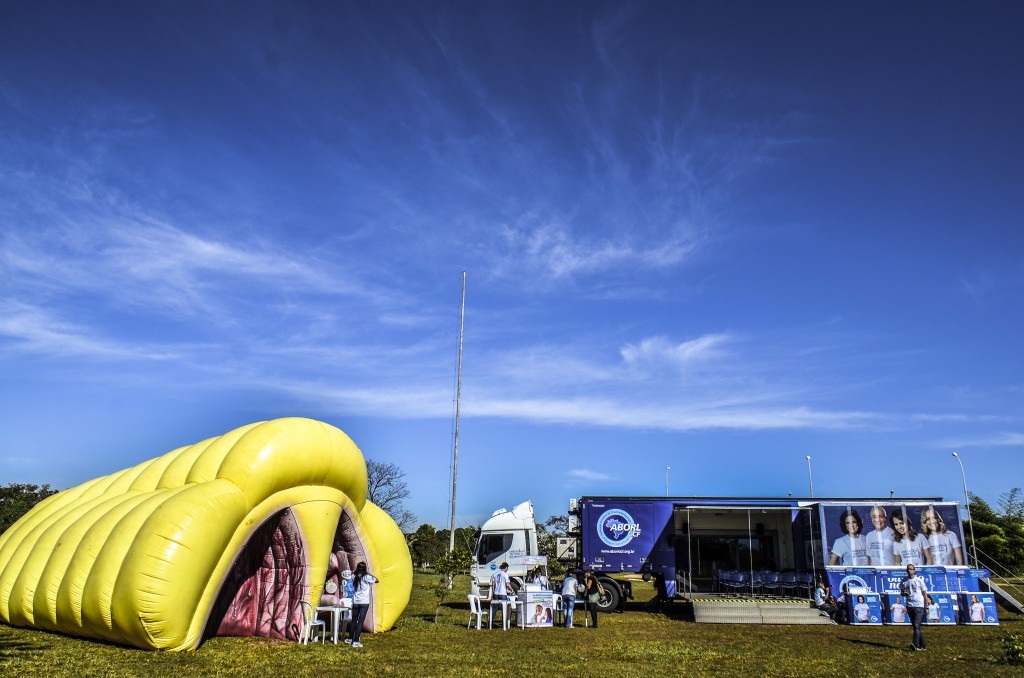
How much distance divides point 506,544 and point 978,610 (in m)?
12.7

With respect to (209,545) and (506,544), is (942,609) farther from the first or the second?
(209,545)

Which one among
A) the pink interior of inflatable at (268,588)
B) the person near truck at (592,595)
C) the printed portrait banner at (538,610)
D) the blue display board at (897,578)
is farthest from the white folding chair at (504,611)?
the blue display board at (897,578)

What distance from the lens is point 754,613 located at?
61.6ft

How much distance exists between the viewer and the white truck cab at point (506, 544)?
73.6ft

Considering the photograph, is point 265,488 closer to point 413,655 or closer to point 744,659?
point 413,655

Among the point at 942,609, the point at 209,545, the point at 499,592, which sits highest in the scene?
the point at 209,545

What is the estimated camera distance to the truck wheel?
819 inches

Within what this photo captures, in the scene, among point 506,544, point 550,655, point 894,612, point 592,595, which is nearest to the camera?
point 550,655

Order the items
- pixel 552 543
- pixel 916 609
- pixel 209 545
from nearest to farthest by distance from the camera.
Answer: pixel 209 545 → pixel 916 609 → pixel 552 543

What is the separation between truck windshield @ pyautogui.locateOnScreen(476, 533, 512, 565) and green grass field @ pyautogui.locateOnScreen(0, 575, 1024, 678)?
5.81 meters

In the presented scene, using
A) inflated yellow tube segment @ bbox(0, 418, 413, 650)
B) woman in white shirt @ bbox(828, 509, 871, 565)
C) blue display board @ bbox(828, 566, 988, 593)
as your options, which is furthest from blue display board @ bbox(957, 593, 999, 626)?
inflated yellow tube segment @ bbox(0, 418, 413, 650)

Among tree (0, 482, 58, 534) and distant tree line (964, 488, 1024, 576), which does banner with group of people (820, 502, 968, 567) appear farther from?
tree (0, 482, 58, 534)

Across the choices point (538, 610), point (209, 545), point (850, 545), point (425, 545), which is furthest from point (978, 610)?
point (425, 545)

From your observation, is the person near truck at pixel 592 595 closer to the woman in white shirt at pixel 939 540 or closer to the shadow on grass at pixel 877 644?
the shadow on grass at pixel 877 644
